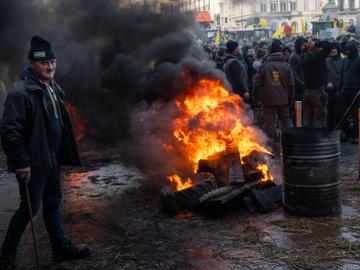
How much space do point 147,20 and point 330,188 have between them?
5185 mm

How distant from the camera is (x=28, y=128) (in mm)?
4242

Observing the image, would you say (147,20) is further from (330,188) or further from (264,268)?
(264,268)

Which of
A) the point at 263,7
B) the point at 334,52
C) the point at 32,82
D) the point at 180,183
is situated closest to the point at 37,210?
the point at 32,82

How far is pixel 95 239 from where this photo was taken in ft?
16.9

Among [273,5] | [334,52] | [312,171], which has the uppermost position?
[273,5]

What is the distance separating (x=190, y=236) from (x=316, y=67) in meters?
5.76

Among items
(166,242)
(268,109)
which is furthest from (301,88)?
(166,242)

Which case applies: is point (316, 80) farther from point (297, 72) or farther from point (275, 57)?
point (275, 57)

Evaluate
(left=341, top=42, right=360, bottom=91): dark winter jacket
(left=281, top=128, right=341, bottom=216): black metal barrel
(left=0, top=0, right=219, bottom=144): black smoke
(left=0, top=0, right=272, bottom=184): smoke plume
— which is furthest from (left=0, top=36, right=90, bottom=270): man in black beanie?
(left=341, top=42, right=360, bottom=91): dark winter jacket

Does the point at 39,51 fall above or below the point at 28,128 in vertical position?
above

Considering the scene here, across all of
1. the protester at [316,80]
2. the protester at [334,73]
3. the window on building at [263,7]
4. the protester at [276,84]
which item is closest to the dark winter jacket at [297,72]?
the protester at [316,80]

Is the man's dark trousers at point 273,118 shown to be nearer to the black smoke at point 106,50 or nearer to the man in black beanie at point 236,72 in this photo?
the man in black beanie at point 236,72

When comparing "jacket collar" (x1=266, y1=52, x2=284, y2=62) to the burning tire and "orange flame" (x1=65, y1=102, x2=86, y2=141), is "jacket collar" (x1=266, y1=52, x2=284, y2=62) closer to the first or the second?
the burning tire

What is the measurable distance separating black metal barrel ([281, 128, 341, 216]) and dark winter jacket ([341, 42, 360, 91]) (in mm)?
4800
